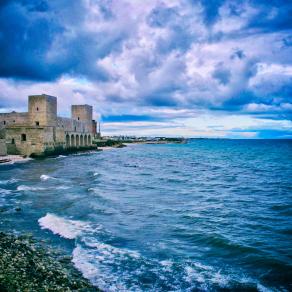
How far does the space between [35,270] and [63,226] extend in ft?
12.7

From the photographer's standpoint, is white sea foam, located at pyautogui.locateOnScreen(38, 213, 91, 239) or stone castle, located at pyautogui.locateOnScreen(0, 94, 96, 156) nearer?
white sea foam, located at pyautogui.locateOnScreen(38, 213, 91, 239)

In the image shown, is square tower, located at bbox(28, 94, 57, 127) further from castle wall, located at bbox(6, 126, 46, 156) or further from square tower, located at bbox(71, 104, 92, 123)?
square tower, located at bbox(71, 104, 92, 123)

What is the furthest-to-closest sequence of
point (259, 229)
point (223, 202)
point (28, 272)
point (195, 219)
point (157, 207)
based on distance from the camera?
point (223, 202), point (157, 207), point (195, 219), point (259, 229), point (28, 272)

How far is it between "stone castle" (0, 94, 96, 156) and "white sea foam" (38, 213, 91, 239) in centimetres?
2939

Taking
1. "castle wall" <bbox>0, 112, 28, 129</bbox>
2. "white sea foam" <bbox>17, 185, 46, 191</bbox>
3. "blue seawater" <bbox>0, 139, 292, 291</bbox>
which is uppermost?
"castle wall" <bbox>0, 112, 28, 129</bbox>

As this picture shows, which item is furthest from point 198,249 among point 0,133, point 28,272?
point 0,133

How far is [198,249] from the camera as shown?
934 cm

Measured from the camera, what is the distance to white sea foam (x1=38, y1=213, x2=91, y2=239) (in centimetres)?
1048

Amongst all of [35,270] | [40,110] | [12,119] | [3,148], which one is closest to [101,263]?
[35,270]

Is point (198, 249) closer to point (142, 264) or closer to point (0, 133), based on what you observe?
point (142, 264)

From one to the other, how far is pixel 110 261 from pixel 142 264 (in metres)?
0.79

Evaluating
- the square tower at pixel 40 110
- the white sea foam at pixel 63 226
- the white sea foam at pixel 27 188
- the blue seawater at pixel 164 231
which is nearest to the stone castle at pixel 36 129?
the square tower at pixel 40 110

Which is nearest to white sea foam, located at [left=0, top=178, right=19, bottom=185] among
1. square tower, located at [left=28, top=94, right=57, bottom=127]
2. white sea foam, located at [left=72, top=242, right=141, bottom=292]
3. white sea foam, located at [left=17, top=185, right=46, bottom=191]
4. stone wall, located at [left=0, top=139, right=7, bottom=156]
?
white sea foam, located at [left=17, top=185, right=46, bottom=191]

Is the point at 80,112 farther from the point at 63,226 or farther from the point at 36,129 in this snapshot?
the point at 63,226
